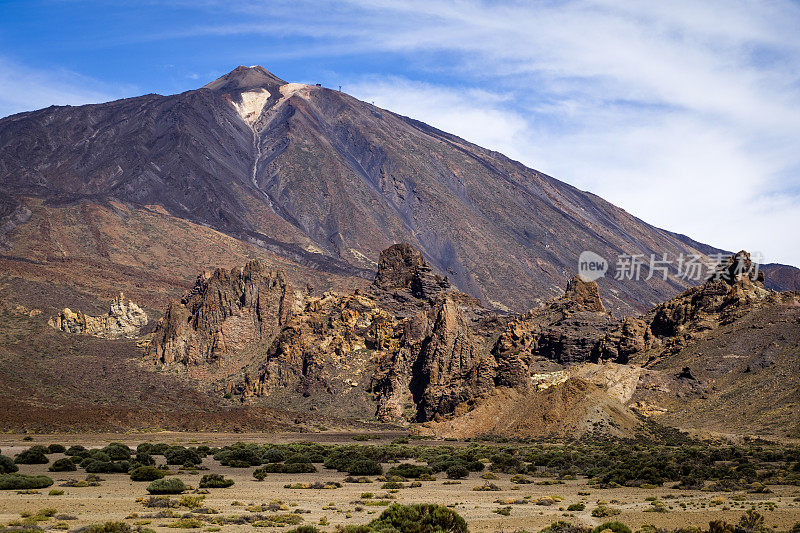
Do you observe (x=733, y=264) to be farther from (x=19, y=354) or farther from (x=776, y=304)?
(x=19, y=354)

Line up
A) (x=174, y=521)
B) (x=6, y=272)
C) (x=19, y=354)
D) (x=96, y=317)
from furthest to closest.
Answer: (x=6, y=272)
(x=96, y=317)
(x=19, y=354)
(x=174, y=521)

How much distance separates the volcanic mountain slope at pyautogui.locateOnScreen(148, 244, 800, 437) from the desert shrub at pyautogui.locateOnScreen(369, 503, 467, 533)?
54.7m

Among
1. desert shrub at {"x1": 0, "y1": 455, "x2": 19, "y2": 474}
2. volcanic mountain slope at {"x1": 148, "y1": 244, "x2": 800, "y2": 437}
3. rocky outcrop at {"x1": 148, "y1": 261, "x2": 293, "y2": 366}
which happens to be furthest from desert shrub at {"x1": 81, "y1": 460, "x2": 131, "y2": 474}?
rocky outcrop at {"x1": 148, "y1": 261, "x2": 293, "y2": 366}

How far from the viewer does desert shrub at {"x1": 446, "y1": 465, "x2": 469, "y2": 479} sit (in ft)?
167

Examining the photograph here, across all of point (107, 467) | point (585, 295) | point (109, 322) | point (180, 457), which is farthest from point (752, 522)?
point (109, 322)

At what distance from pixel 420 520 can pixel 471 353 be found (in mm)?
74340

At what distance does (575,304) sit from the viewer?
13088cm

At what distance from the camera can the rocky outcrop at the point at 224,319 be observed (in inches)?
4926

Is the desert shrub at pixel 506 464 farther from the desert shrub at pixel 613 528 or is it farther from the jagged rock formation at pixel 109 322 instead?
the jagged rock formation at pixel 109 322

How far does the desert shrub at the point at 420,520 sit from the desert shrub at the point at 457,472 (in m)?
23.3

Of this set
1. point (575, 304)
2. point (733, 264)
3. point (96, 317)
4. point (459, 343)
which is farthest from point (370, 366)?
point (96, 317)

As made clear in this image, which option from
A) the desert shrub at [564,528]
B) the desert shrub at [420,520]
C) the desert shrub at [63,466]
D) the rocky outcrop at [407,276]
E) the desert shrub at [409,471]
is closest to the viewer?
the desert shrub at [420,520]

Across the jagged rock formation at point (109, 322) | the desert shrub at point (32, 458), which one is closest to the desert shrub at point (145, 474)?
the desert shrub at point (32, 458)

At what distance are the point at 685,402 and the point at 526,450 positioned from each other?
3561 centimetres
